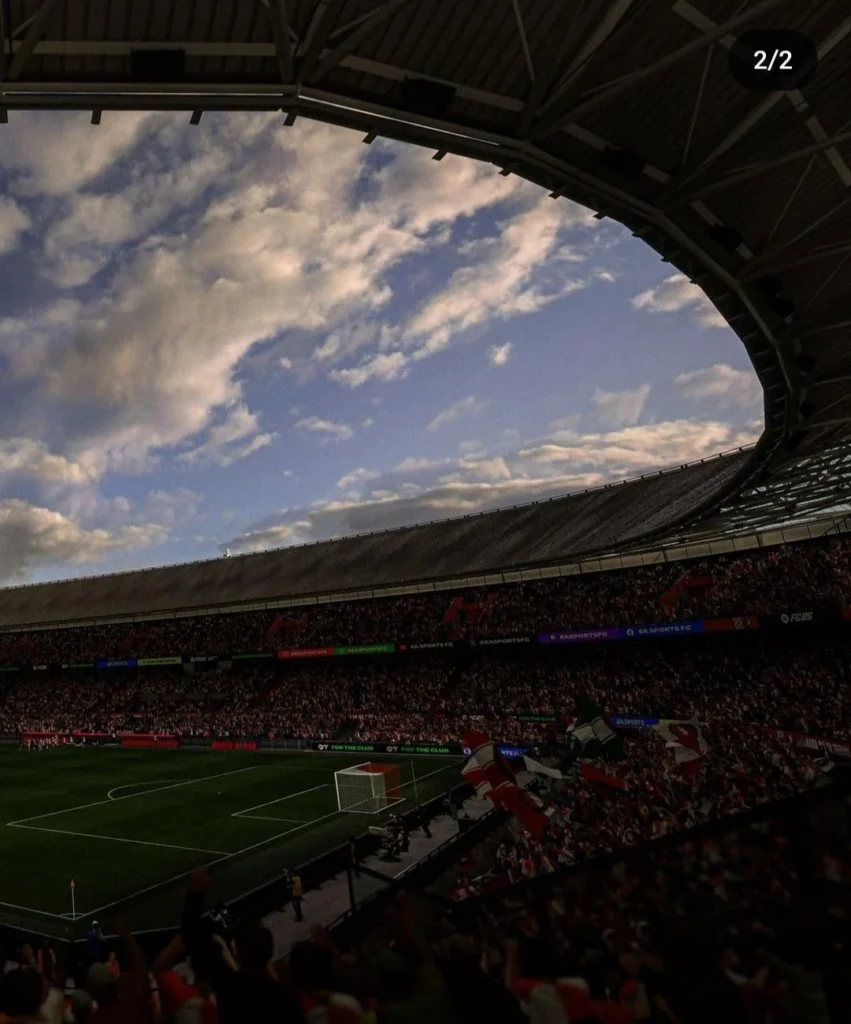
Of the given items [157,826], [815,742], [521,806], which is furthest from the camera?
[157,826]

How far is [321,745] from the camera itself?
45.7 metres

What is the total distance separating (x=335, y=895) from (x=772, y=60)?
21176mm

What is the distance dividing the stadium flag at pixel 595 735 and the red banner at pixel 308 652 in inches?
1310

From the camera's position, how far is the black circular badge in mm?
8906

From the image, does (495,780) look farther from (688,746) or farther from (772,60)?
(772,60)

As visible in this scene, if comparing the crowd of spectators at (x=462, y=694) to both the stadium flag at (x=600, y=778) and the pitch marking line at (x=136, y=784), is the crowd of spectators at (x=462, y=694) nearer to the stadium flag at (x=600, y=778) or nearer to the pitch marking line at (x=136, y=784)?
the stadium flag at (x=600, y=778)

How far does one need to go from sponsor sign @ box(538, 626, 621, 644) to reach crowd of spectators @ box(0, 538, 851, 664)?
0.71m

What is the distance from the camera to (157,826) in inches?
1156

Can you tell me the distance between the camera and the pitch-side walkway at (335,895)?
58.1 ft

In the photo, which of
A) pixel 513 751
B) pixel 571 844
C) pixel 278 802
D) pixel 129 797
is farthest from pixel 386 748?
pixel 571 844

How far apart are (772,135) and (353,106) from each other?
20.0 ft

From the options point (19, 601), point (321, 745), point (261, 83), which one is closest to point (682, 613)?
point (321, 745)

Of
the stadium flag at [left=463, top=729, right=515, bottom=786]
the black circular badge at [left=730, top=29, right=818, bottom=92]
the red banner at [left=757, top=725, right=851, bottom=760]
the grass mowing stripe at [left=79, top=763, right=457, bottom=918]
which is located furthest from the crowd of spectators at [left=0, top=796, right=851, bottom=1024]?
the red banner at [left=757, top=725, right=851, bottom=760]

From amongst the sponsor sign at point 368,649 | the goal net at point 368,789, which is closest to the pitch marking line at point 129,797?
the goal net at point 368,789
